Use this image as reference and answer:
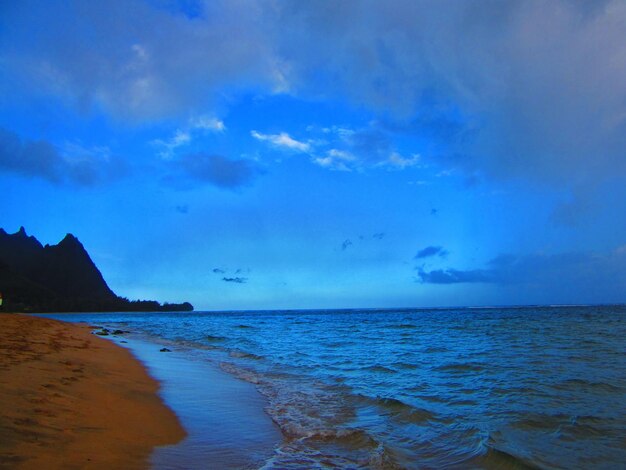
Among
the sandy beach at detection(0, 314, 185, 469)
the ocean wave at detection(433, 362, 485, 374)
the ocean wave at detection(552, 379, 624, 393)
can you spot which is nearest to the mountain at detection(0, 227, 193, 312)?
the sandy beach at detection(0, 314, 185, 469)

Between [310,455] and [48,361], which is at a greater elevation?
[48,361]

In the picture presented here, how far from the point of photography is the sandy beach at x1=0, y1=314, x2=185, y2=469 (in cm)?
538

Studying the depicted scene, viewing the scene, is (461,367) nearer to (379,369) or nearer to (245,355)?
(379,369)

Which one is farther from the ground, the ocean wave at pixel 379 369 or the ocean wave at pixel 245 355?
the ocean wave at pixel 379 369

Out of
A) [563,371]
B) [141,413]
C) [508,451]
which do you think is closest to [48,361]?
[141,413]

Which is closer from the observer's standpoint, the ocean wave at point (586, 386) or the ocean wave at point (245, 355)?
the ocean wave at point (586, 386)

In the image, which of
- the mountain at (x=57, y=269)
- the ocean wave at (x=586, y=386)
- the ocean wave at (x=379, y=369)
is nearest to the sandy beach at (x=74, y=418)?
the ocean wave at (x=379, y=369)

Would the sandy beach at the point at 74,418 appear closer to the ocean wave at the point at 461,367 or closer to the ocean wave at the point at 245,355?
the ocean wave at the point at 245,355

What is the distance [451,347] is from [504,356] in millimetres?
5348

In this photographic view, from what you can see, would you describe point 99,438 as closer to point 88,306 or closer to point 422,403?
point 422,403

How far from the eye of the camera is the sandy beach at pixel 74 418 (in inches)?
212

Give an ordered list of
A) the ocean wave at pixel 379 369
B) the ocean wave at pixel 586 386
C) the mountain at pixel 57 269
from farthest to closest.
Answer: the mountain at pixel 57 269 → the ocean wave at pixel 379 369 → the ocean wave at pixel 586 386

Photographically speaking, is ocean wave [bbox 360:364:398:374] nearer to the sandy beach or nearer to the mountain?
the sandy beach

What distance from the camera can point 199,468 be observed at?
5.82 metres
